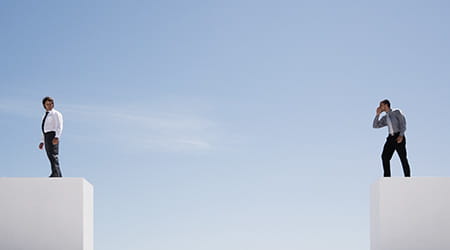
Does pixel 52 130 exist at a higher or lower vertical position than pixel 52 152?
higher

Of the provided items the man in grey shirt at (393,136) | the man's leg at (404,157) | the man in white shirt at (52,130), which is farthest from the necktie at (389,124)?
the man in white shirt at (52,130)

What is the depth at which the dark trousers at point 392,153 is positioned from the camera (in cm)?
1364

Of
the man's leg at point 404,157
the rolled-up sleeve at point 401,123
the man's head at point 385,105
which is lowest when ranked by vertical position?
the man's leg at point 404,157

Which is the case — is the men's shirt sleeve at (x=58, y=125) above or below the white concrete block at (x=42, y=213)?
above

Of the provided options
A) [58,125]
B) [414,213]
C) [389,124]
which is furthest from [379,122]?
[58,125]

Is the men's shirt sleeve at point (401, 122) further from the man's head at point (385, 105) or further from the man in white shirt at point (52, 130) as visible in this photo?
the man in white shirt at point (52, 130)

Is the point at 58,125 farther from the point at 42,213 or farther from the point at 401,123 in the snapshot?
the point at 401,123

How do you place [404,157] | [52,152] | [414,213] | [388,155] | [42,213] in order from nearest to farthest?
1. [42,213]
2. [414,213]
3. [52,152]
4. [404,157]
5. [388,155]

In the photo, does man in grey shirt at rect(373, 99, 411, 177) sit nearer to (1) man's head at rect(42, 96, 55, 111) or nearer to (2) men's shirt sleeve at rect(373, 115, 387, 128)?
Result: (2) men's shirt sleeve at rect(373, 115, 387, 128)

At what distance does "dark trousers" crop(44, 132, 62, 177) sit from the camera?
1348 cm

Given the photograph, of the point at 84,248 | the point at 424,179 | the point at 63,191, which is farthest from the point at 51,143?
the point at 424,179

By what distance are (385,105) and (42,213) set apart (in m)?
7.46

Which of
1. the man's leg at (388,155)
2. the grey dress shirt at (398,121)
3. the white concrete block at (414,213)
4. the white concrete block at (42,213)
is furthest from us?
the man's leg at (388,155)

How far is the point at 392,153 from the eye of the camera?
13.8m
